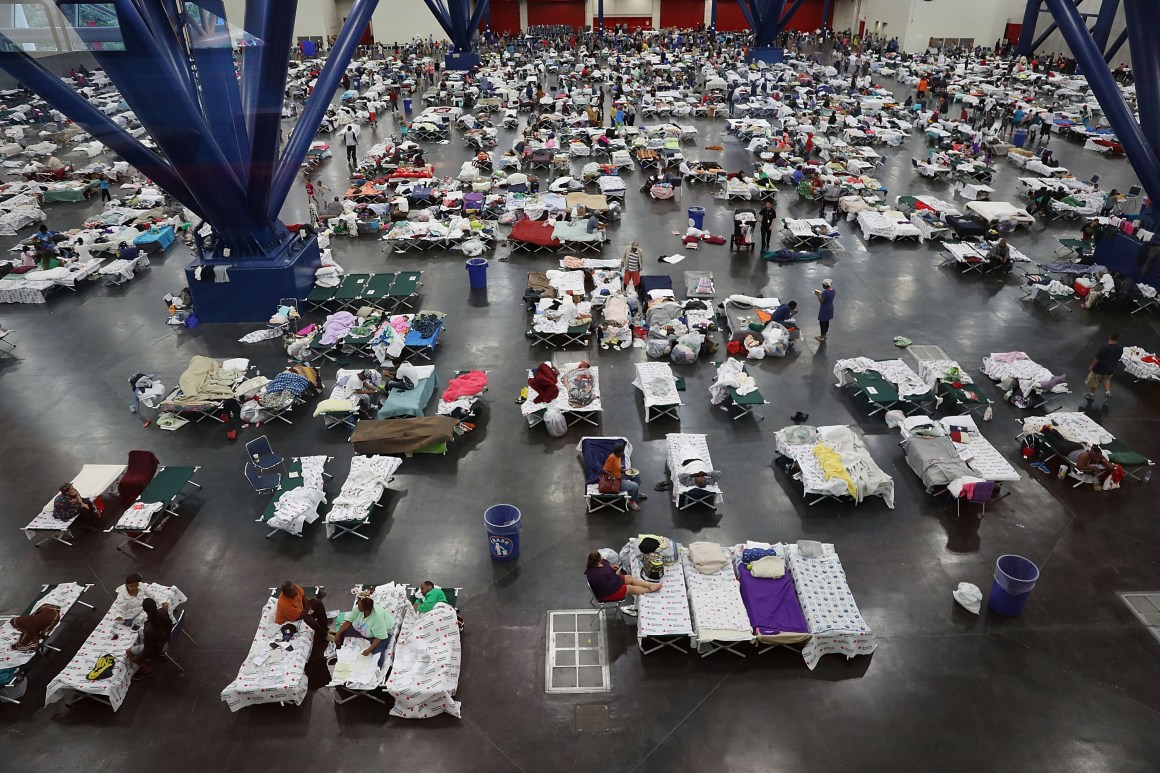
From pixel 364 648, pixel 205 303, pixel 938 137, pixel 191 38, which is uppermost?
pixel 191 38

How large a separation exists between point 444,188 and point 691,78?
3111cm

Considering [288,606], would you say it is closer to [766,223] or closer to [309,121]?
[309,121]

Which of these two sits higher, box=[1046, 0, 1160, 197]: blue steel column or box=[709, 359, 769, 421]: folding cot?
box=[1046, 0, 1160, 197]: blue steel column

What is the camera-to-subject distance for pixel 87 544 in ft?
35.0

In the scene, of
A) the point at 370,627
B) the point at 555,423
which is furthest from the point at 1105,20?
the point at 370,627

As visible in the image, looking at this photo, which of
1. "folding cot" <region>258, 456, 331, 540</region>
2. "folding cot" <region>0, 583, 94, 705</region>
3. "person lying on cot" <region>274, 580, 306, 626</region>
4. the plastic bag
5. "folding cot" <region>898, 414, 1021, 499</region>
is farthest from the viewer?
the plastic bag

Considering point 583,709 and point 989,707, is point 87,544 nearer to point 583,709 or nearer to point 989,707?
point 583,709

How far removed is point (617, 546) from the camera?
405 inches

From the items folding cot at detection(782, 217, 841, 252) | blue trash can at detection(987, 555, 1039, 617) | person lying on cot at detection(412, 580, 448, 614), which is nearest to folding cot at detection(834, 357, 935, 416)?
blue trash can at detection(987, 555, 1039, 617)

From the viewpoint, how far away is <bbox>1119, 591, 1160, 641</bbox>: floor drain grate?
8.89m

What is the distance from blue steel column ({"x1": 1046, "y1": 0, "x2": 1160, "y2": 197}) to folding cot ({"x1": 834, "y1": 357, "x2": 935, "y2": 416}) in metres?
9.98

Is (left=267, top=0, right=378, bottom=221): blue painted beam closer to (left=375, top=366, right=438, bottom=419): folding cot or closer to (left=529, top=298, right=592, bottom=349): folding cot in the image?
(left=375, top=366, right=438, bottom=419): folding cot

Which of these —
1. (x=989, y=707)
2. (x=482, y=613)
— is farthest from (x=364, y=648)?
(x=989, y=707)

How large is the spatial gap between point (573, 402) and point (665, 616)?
16.8 feet
